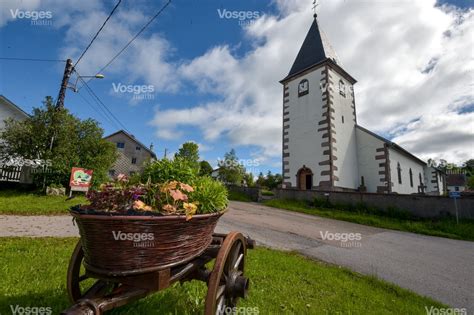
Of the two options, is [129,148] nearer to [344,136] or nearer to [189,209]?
[344,136]

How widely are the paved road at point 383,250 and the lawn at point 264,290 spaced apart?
83 centimetres

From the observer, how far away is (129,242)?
1424 mm

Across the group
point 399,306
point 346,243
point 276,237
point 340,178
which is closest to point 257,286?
point 399,306

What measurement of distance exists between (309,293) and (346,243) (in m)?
4.21

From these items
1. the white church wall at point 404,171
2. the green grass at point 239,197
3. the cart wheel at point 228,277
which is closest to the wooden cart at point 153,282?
the cart wheel at point 228,277

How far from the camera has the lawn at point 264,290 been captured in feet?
8.67

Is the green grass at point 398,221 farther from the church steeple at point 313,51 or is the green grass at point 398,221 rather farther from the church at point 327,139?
the church steeple at point 313,51

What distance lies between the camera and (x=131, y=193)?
1601 millimetres

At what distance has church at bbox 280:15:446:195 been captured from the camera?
15.7m

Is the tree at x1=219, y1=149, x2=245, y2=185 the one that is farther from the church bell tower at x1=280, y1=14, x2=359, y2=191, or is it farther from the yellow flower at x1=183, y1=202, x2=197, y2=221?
the yellow flower at x1=183, y1=202, x2=197, y2=221

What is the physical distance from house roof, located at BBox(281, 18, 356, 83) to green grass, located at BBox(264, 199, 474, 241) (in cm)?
1070

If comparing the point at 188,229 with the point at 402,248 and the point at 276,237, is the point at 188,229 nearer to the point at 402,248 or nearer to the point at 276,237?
the point at 276,237

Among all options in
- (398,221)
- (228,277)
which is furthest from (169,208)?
(398,221)

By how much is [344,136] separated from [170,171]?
17236mm
